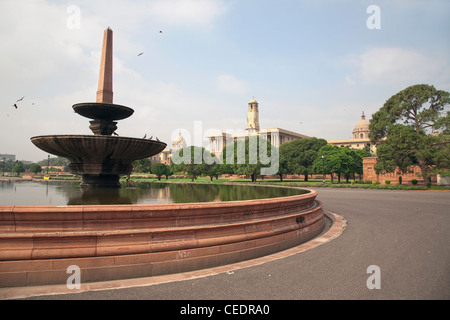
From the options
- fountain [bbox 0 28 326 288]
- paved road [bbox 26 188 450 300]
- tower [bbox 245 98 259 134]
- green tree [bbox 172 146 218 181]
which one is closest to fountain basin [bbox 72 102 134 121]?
fountain [bbox 0 28 326 288]

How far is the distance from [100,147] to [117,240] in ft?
16.7

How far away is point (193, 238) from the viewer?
6102 millimetres

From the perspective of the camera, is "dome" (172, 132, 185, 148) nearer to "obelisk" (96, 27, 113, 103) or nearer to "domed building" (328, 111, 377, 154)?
"domed building" (328, 111, 377, 154)

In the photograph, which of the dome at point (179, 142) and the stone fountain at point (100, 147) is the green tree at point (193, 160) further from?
the dome at point (179, 142)

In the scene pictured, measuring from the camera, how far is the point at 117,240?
5.48 meters

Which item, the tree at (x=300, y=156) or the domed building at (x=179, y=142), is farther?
the domed building at (x=179, y=142)

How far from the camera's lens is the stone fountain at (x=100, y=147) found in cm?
948

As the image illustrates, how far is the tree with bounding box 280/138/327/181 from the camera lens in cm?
6579

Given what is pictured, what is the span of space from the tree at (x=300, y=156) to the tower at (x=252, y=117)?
52162 millimetres

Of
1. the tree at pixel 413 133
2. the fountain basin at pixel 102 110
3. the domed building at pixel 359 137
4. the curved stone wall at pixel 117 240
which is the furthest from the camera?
the domed building at pixel 359 137

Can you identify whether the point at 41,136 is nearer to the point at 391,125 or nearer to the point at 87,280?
the point at 87,280

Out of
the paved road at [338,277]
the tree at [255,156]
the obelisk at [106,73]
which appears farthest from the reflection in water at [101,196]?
the tree at [255,156]

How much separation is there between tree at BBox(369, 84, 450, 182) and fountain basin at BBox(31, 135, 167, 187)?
120 feet

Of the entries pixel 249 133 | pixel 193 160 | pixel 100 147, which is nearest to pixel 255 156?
pixel 193 160
